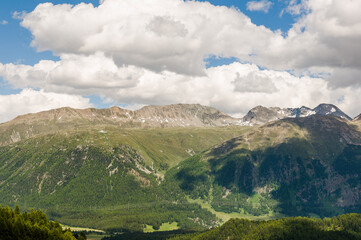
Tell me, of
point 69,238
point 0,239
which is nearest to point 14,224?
point 0,239

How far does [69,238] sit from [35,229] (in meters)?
14.3

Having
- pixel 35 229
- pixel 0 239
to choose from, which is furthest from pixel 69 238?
pixel 0 239

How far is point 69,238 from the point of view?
136000mm

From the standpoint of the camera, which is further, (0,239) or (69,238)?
(69,238)

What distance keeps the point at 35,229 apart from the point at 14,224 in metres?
7.84

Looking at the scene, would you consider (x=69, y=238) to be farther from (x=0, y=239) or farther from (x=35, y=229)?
(x=0, y=239)

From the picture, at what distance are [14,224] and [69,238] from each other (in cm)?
2214

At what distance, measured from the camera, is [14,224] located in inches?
4924

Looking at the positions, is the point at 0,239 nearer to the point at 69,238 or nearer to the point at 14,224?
the point at 14,224

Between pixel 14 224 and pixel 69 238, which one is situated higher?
pixel 14 224

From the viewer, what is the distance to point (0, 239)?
11969cm

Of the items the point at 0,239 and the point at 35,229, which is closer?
the point at 0,239
